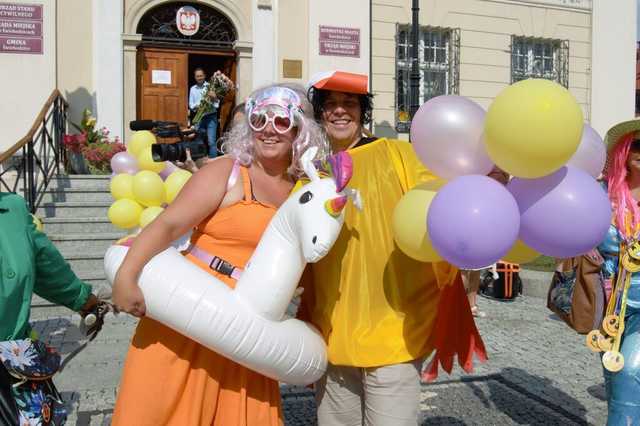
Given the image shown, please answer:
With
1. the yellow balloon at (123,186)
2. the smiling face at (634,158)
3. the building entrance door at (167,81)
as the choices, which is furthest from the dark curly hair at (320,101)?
the building entrance door at (167,81)

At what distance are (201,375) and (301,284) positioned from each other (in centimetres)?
52

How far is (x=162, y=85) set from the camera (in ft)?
35.3

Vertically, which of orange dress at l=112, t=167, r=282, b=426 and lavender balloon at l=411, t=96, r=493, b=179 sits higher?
lavender balloon at l=411, t=96, r=493, b=179

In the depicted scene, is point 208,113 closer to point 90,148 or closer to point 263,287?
point 90,148

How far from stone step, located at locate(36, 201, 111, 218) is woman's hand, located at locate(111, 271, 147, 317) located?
6.40m

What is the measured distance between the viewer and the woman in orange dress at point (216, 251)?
2.03 meters

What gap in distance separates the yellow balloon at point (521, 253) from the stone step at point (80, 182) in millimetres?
7465

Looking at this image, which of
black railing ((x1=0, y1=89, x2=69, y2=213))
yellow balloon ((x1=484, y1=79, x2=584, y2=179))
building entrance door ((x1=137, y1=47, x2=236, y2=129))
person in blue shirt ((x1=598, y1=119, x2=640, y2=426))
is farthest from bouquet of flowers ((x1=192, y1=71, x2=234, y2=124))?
yellow balloon ((x1=484, y1=79, x2=584, y2=179))

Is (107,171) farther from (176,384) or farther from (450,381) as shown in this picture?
(176,384)

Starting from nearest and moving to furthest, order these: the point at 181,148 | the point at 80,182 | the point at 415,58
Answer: the point at 181,148 < the point at 80,182 < the point at 415,58

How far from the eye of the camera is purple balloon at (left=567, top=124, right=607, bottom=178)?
205 centimetres

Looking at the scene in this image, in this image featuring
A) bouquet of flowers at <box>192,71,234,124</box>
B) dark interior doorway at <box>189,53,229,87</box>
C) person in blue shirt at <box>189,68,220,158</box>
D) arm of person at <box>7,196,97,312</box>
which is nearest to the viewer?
arm of person at <box>7,196,97,312</box>

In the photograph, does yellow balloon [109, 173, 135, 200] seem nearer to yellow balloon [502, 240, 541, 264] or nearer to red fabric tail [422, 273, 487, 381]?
red fabric tail [422, 273, 487, 381]

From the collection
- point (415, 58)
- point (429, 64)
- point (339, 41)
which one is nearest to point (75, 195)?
point (339, 41)
